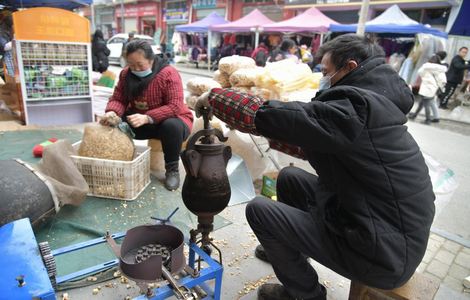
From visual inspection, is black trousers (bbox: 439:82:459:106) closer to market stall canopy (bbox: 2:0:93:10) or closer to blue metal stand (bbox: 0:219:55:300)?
market stall canopy (bbox: 2:0:93:10)

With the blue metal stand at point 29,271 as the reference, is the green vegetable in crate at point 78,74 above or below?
above

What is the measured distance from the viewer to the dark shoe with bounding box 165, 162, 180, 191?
11.0 ft

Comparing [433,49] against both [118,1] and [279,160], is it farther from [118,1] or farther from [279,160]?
[118,1]

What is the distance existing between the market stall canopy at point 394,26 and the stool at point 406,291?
34.7 ft

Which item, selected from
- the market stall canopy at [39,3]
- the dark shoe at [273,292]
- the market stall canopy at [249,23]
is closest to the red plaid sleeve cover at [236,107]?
the dark shoe at [273,292]

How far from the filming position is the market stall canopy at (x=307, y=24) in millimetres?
12767

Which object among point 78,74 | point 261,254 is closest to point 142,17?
point 78,74

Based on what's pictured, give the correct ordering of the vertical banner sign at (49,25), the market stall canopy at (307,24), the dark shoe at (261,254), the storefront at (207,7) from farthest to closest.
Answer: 1. the storefront at (207,7)
2. the market stall canopy at (307,24)
3. the vertical banner sign at (49,25)
4. the dark shoe at (261,254)

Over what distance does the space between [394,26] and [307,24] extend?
3.60 meters

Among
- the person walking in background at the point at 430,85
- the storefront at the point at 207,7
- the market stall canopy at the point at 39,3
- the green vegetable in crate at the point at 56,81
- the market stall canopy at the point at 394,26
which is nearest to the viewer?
the green vegetable in crate at the point at 56,81

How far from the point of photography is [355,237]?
4.81 ft

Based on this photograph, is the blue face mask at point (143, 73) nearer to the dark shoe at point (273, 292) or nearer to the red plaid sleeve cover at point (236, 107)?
the red plaid sleeve cover at point (236, 107)

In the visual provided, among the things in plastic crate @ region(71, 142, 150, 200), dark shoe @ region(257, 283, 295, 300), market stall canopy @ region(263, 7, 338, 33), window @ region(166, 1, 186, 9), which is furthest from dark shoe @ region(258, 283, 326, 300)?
window @ region(166, 1, 186, 9)

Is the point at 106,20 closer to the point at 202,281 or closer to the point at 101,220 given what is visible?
the point at 101,220
